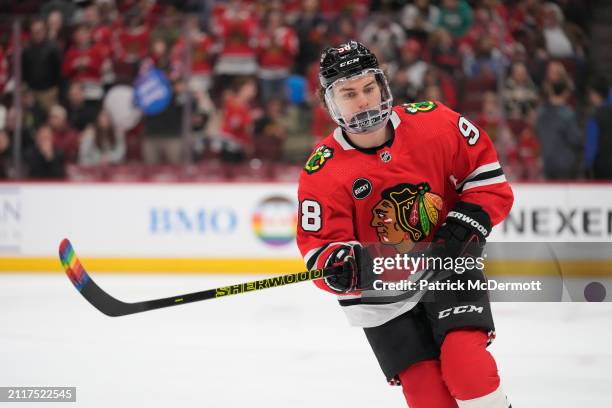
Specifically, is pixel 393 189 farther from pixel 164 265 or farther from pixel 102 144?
pixel 102 144

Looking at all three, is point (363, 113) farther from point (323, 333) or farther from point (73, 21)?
point (73, 21)

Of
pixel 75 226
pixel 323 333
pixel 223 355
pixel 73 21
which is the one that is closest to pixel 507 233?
pixel 323 333

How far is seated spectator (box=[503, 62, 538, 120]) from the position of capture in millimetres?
6184

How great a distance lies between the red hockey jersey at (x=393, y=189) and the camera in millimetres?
2422

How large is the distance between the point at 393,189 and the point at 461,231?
224mm

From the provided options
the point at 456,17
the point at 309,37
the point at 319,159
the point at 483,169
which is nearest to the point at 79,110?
the point at 309,37

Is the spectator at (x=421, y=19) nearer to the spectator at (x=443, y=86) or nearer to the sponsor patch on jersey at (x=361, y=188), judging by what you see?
the spectator at (x=443, y=86)

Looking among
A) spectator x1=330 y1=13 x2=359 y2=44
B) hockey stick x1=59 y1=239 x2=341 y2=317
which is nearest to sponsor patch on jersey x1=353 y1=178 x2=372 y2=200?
hockey stick x1=59 y1=239 x2=341 y2=317

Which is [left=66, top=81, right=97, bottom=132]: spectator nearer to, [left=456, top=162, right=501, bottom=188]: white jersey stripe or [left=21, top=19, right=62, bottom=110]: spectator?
[left=21, top=19, right=62, bottom=110]: spectator

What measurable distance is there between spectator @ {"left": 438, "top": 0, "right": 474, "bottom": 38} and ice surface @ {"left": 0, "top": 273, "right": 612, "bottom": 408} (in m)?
2.33

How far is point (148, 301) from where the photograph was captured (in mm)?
2521

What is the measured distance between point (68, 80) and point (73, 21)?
563 millimetres

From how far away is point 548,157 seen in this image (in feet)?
20.2

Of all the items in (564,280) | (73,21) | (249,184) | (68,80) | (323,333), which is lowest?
(323,333)
